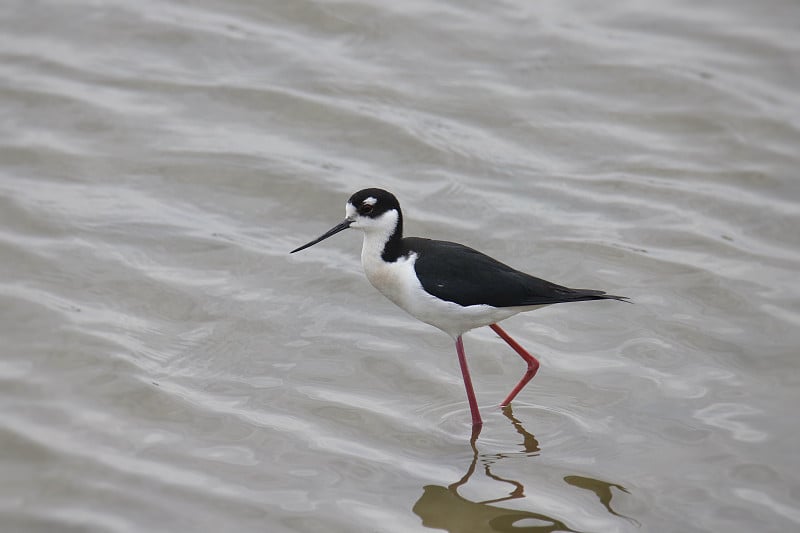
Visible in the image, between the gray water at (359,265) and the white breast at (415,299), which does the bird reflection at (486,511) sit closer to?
the gray water at (359,265)

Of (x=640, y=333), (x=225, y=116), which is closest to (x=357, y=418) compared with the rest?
(x=640, y=333)

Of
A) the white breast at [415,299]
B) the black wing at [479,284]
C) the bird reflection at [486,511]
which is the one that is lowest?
the bird reflection at [486,511]

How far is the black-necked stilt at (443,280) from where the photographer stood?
249 inches

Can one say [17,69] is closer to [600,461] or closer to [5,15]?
[5,15]

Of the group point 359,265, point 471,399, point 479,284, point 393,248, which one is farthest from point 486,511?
point 359,265

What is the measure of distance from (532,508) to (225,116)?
Answer: 16.6ft

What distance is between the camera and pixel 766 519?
5695 mm

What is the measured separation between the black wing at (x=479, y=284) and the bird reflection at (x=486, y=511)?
0.92 m

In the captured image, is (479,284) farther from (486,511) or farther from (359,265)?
(359,265)

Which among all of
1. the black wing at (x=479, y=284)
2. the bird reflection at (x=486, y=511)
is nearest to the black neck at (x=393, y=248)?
the black wing at (x=479, y=284)

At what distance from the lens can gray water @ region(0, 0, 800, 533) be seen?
594cm

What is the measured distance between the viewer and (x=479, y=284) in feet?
20.9

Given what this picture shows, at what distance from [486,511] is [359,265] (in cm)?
272

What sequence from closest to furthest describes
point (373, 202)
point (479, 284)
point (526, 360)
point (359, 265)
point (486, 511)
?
point (486, 511), point (479, 284), point (373, 202), point (526, 360), point (359, 265)
